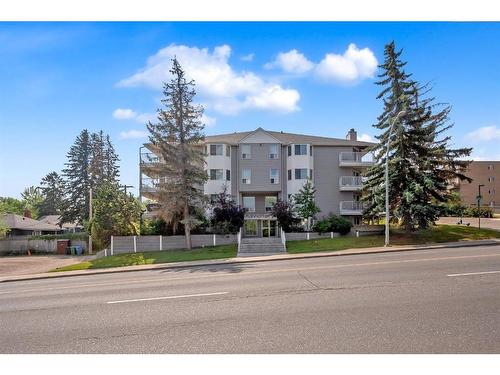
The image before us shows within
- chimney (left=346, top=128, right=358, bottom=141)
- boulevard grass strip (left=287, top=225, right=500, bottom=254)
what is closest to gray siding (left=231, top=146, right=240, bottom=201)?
boulevard grass strip (left=287, top=225, right=500, bottom=254)

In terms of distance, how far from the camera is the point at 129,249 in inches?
1204

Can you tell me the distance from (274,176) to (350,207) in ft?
28.2

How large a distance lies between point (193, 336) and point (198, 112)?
25.5m

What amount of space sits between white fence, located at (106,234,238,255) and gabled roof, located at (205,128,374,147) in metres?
11.8

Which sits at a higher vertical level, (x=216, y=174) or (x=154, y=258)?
(x=216, y=174)

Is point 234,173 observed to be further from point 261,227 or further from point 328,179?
point 328,179

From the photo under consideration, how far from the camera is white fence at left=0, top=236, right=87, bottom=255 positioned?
40.8 m

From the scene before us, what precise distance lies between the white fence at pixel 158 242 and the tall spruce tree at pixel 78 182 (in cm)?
2832

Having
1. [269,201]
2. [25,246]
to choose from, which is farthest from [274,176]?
[25,246]

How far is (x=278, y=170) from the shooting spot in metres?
39.4

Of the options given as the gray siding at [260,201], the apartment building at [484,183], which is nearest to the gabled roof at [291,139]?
the gray siding at [260,201]

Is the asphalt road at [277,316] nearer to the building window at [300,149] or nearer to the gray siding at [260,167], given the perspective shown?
the gray siding at [260,167]

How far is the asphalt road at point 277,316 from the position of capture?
610 cm

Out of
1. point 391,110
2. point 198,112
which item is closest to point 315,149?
point 391,110
